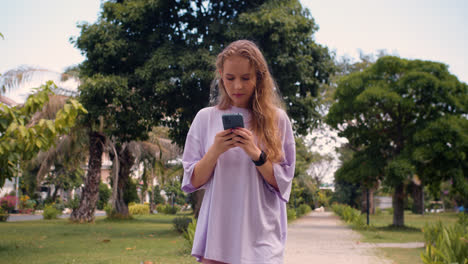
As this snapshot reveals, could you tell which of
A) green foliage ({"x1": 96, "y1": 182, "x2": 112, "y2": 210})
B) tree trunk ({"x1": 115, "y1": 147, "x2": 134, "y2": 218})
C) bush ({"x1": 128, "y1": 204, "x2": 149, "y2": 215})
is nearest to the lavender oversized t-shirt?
tree trunk ({"x1": 115, "y1": 147, "x2": 134, "y2": 218})

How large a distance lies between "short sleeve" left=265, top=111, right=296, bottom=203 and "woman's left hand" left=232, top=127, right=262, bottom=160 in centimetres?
14

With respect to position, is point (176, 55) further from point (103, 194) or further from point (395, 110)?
point (103, 194)

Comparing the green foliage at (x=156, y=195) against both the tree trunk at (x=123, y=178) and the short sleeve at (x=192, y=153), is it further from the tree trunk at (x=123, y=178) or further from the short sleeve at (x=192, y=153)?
the short sleeve at (x=192, y=153)

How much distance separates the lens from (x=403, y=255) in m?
9.58

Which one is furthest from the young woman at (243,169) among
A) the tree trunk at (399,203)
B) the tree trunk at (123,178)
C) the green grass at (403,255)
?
the tree trunk at (123,178)

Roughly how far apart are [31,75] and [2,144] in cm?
1272

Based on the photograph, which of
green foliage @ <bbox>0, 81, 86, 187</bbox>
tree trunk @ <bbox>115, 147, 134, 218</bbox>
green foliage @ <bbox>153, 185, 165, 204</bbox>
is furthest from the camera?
green foliage @ <bbox>153, 185, 165, 204</bbox>

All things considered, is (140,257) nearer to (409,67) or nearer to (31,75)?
(31,75)

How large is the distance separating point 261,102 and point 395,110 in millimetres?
16696

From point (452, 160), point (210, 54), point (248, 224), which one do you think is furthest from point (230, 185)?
point (452, 160)

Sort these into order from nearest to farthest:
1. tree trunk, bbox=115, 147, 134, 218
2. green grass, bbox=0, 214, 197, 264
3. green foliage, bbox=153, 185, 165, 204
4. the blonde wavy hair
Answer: the blonde wavy hair < green grass, bbox=0, 214, 197, 264 < tree trunk, bbox=115, 147, 134, 218 < green foliage, bbox=153, 185, 165, 204

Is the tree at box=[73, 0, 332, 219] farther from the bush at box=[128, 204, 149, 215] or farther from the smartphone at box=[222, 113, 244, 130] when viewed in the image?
the bush at box=[128, 204, 149, 215]

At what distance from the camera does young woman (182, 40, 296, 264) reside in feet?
6.59

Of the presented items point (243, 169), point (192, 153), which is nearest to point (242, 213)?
point (243, 169)
